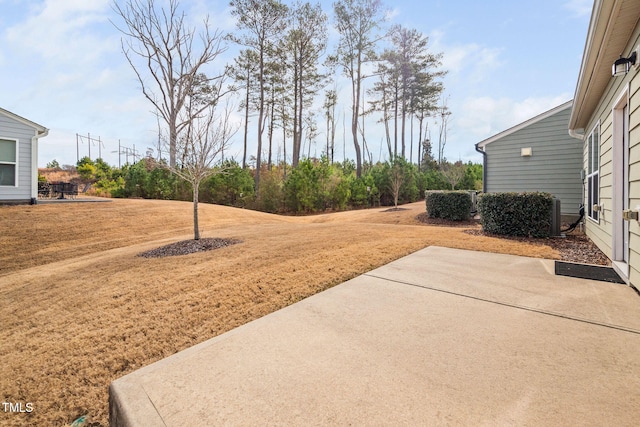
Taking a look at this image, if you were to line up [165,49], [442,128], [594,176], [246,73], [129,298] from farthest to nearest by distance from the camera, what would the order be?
[442,128], [246,73], [165,49], [594,176], [129,298]

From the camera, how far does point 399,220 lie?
962 centimetres

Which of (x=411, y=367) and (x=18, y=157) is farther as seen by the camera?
(x=18, y=157)

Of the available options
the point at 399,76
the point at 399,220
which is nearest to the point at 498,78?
the point at 399,220

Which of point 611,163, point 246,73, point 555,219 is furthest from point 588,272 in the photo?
point 246,73

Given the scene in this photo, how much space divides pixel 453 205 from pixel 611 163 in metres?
4.97

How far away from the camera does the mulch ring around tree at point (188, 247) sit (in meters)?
4.79

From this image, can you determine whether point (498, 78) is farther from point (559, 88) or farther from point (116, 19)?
point (116, 19)

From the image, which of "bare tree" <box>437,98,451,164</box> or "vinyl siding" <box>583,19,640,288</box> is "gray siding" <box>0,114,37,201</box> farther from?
"bare tree" <box>437,98,451,164</box>

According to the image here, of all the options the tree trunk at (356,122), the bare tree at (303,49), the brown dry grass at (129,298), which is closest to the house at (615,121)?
the brown dry grass at (129,298)

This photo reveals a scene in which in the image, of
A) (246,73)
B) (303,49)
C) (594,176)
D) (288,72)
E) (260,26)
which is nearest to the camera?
(594,176)

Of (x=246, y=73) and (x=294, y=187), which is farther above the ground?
(x=246, y=73)

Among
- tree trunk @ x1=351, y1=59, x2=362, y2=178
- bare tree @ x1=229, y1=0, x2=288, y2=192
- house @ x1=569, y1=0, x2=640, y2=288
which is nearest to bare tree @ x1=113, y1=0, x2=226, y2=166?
bare tree @ x1=229, y1=0, x2=288, y2=192

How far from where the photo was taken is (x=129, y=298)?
2865 millimetres

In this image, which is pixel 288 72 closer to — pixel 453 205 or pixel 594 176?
pixel 453 205
